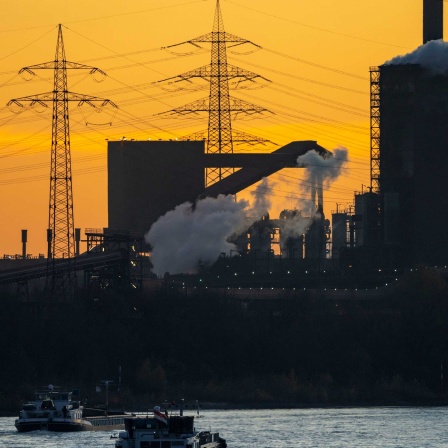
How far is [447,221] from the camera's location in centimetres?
19900

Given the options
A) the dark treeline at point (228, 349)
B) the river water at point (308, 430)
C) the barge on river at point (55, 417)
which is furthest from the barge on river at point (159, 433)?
the dark treeline at point (228, 349)

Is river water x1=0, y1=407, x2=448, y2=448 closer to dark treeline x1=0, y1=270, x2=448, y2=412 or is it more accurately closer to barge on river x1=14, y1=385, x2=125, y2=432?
barge on river x1=14, y1=385, x2=125, y2=432

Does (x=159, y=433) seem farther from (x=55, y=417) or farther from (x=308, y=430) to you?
(x=55, y=417)

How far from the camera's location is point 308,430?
4796 inches

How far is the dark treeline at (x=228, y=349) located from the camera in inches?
6019

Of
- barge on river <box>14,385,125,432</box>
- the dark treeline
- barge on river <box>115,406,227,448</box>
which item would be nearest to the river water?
barge on river <box>14,385,125,432</box>

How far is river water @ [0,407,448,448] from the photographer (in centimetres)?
11244

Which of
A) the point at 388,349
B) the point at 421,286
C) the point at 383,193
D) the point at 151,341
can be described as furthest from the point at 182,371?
the point at 383,193

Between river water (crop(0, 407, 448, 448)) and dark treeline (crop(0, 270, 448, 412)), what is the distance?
10.1m

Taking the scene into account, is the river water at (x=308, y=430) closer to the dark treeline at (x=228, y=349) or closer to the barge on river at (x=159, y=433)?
the barge on river at (x=159, y=433)

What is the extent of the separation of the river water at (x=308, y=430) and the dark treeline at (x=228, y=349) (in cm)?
1009

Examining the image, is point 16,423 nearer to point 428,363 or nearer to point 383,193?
point 428,363

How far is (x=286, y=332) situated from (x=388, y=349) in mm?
8810

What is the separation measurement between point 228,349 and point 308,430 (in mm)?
44488
